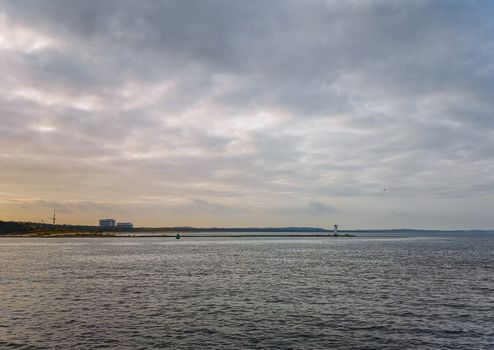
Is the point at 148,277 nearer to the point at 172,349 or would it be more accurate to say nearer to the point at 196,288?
the point at 196,288

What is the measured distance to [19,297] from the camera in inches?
2019

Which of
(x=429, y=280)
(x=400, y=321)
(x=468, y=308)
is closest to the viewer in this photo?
(x=400, y=321)

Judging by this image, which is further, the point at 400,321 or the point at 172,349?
the point at 400,321

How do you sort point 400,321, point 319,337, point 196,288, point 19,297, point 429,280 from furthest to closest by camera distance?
1. point 429,280
2. point 196,288
3. point 19,297
4. point 400,321
5. point 319,337

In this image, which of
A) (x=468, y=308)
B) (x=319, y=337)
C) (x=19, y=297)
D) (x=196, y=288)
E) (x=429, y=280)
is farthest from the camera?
(x=429, y=280)

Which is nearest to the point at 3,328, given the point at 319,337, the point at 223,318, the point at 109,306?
the point at 109,306

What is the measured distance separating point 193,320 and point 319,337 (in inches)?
470

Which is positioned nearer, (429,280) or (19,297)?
(19,297)

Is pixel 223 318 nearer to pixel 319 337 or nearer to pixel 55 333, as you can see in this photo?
pixel 319 337

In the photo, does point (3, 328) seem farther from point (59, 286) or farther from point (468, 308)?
point (468, 308)

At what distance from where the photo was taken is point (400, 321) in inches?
1566

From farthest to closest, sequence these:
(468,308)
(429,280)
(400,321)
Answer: (429,280) → (468,308) → (400,321)

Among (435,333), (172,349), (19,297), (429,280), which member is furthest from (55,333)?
(429,280)

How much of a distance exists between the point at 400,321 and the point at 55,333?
29.6 m
